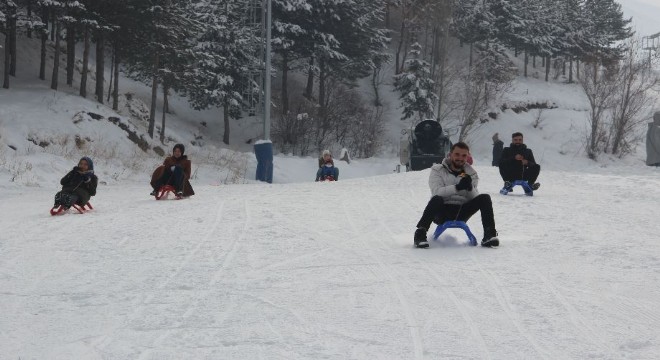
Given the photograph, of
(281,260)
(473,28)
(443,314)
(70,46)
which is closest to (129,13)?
(70,46)

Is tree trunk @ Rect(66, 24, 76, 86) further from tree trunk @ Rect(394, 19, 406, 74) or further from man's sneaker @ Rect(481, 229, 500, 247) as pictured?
tree trunk @ Rect(394, 19, 406, 74)

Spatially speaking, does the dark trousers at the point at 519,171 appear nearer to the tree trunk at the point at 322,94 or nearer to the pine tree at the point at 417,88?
the tree trunk at the point at 322,94

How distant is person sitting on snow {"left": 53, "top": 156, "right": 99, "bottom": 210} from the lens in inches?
430

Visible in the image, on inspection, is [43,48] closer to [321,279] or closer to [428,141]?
[428,141]

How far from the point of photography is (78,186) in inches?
439

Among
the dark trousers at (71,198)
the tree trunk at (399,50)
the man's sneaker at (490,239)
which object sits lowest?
the dark trousers at (71,198)

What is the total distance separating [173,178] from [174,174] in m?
0.09

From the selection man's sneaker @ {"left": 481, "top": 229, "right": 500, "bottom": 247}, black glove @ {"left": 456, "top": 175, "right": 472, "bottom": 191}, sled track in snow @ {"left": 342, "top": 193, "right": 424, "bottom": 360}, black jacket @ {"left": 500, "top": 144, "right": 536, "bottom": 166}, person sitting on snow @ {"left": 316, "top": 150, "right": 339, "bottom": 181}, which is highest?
black jacket @ {"left": 500, "top": 144, "right": 536, "bottom": 166}

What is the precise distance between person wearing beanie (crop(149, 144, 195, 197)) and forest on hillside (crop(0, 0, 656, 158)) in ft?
42.7

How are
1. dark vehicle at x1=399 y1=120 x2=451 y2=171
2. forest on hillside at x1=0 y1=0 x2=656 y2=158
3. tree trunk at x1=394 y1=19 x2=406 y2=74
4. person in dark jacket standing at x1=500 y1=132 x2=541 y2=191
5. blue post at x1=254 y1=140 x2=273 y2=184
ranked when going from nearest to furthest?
person in dark jacket standing at x1=500 y1=132 x2=541 y2=191, blue post at x1=254 y1=140 x2=273 y2=184, dark vehicle at x1=399 y1=120 x2=451 y2=171, forest on hillside at x1=0 y1=0 x2=656 y2=158, tree trunk at x1=394 y1=19 x2=406 y2=74

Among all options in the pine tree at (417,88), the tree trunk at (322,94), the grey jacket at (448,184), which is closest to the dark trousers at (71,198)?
the grey jacket at (448,184)

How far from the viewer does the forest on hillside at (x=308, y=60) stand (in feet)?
102

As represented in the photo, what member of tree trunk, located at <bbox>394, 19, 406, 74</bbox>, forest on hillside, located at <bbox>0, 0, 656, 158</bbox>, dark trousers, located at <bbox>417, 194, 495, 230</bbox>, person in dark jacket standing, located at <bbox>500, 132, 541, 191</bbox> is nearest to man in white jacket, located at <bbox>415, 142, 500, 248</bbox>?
dark trousers, located at <bbox>417, 194, 495, 230</bbox>

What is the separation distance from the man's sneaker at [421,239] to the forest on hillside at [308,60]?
62.7 feet
